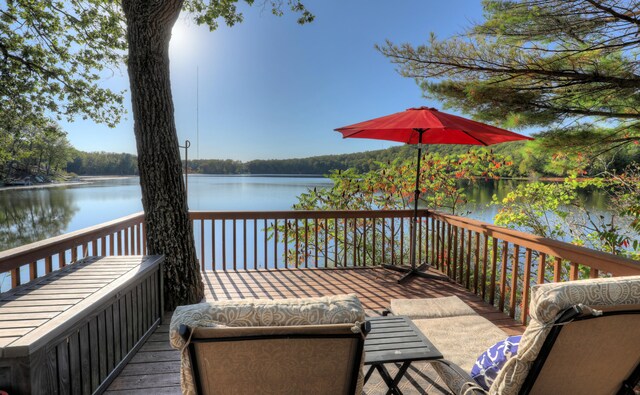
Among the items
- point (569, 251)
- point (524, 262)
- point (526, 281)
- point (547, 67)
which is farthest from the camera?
point (547, 67)

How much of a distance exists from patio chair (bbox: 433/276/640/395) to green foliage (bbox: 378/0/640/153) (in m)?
3.50

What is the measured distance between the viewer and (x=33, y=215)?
1197cm

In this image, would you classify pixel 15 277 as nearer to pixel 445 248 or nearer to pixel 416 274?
pixel 416 274

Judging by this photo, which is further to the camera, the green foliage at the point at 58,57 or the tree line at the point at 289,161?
the green foliage at the point at 58,57

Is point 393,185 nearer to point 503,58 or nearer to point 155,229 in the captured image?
point 503,58

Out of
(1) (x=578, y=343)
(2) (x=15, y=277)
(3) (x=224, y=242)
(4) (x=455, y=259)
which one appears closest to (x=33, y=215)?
(3) (x=224, y=242)

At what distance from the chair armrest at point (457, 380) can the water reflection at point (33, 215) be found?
42.2ft

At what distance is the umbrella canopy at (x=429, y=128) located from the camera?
3.58 m

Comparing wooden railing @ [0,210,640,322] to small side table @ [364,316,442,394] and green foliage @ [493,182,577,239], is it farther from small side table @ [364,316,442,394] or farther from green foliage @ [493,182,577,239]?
small side table @ [364,316,442,394]

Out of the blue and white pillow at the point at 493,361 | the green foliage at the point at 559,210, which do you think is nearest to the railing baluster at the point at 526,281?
the blue and white pillow at the point at 493,361

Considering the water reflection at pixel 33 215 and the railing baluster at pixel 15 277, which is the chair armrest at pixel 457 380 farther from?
the water reflection at pixel 33 215

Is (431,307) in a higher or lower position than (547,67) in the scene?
lower

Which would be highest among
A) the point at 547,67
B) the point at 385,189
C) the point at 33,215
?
the point at 547,67

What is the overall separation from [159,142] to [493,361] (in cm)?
324
